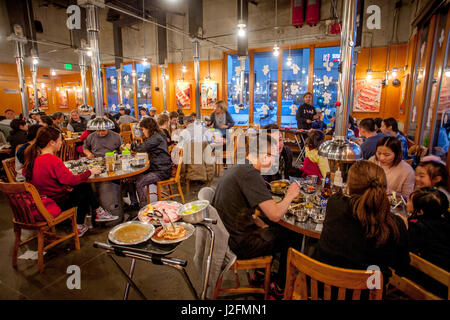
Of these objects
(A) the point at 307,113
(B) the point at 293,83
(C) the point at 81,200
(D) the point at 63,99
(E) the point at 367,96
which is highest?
(B) the point at 293,83

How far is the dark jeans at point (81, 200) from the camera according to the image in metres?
3.18

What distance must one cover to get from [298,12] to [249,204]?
8.13 meters

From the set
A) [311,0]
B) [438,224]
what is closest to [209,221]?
[438,224]

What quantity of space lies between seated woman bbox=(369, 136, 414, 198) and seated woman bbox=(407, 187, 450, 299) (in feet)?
3.10

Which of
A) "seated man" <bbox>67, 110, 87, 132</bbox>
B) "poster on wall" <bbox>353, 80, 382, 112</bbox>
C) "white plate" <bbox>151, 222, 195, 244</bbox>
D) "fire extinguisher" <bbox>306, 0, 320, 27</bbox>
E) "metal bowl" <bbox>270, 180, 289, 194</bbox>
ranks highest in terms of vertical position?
"fire extinguisher" <bbox>306, 0, 320, 27</bbox>

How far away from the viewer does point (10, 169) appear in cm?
359

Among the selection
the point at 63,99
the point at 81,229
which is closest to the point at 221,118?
the point at 81,229

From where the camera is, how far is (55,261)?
9.55 feet

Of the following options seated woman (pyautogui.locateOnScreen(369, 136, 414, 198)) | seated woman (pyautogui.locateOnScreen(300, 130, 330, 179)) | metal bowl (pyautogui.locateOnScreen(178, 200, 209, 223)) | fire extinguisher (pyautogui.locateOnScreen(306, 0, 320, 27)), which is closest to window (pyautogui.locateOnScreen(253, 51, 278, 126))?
fire extinguisher (pyautogui.locateOnScreen(306, 0, 320, 27))

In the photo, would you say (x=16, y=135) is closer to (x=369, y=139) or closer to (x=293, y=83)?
(x=369, y=139)

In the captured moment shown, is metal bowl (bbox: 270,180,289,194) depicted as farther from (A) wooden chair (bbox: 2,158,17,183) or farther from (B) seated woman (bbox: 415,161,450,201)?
(A) wooden chair (bbox: 2,158,17,183)

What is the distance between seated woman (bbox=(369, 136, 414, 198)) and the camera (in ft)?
8.83
